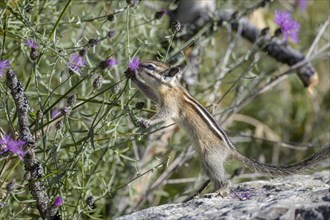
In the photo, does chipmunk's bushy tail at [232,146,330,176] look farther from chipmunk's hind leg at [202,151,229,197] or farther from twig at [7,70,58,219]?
twig at [7,70,58,219]

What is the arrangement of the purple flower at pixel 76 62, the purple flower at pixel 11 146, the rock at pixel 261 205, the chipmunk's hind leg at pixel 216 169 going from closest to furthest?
1. the rock at pixel 261 205
2. the purple flower at pixel 11 146
3. the purple flower at pixel 76 62
4. the chipmunk's hind leg at pixel 216 169

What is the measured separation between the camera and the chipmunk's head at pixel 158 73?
3.70 metres

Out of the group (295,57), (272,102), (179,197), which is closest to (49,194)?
(179,197)

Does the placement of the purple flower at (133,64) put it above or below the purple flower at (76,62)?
below

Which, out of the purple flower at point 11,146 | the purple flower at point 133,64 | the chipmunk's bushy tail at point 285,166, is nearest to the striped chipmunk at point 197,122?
the chipmunk's bushy tail at point 285,166

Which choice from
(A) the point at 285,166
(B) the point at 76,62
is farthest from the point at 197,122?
(B) the point at 76,62

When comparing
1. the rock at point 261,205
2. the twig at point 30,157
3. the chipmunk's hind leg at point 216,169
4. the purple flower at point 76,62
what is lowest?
the rock at point 261,205

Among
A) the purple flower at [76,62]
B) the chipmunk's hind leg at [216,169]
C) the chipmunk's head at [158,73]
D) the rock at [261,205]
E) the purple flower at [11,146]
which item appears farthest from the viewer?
the chipmunk's head at [158,73]

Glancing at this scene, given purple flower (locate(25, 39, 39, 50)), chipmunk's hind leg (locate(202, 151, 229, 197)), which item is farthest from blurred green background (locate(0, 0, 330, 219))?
chipmunk's hind leg (locate(202, 151, 229, 197))

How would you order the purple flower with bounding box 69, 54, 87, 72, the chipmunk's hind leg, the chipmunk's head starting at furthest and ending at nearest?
the chipmunk's head → the chipmunk's hind leg → the purple flower with bounding box 69, 54, 87, 72

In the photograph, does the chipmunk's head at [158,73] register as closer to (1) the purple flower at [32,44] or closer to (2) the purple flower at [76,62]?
(2) the purple flower at [76,62]

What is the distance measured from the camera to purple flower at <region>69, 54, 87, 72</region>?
3.21 metres

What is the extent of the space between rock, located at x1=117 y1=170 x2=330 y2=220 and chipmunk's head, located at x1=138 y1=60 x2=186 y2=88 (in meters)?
0.68

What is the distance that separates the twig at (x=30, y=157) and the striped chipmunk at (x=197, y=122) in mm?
674
